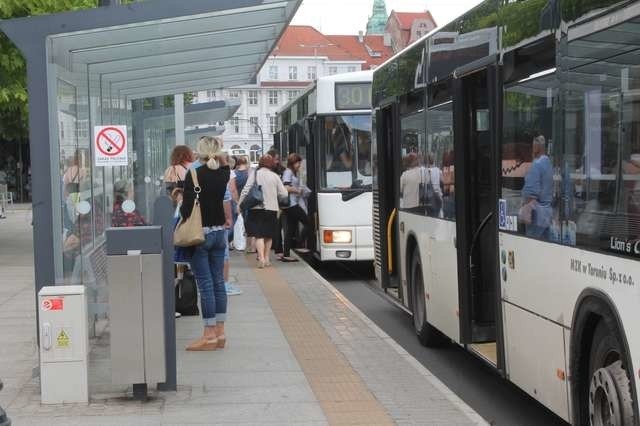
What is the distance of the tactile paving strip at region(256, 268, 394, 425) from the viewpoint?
6.77 meters

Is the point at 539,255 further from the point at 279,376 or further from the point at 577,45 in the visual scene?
the point at 279,376

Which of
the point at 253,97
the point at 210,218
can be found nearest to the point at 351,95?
the point at 210,218

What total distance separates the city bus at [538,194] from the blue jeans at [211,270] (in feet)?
5.98

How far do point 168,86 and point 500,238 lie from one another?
27.3ft

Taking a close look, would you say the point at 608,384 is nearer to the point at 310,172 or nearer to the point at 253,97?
the point at 310,172

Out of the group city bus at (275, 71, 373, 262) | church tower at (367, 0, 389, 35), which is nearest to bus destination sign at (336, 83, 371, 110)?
city bus at (275, 71, 373, 262)

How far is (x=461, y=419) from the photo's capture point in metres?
6.67

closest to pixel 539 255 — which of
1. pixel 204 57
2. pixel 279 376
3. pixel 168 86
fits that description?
pixel 279 376

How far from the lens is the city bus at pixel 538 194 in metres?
4.76

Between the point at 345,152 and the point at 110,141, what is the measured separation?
5.90m

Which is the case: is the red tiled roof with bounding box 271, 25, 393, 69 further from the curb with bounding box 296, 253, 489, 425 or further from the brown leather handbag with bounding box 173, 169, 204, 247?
the brown leather handbag with bounding box 173, 169, 204, 247

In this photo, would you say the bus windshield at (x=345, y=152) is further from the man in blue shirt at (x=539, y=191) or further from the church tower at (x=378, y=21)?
the church tower at (x=378, y=21)

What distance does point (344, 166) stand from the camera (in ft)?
52.9

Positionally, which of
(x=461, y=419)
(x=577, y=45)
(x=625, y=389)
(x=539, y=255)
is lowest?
(x=461, y=419)
